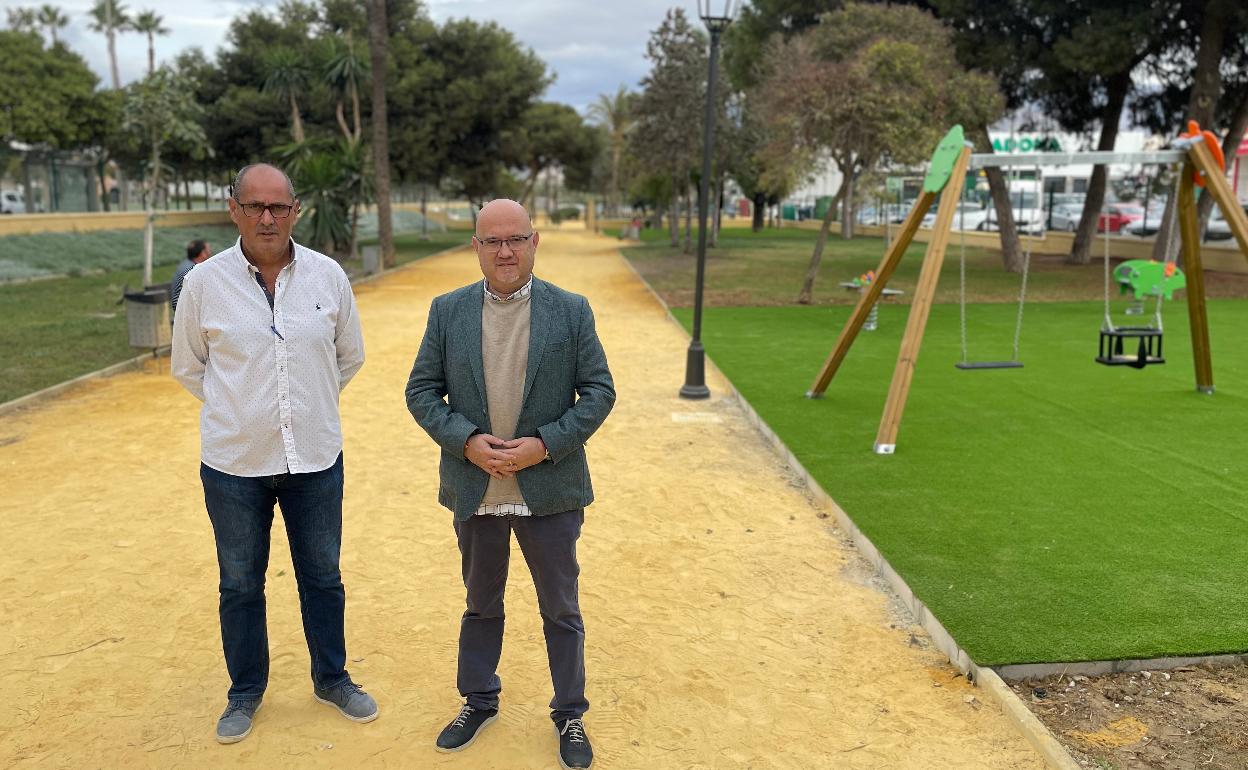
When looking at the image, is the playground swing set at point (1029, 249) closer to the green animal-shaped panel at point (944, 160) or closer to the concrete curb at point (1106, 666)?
the green animal-shaped panel at point (944, 160)

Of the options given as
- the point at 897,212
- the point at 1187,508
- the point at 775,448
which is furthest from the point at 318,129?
the point at 1187,508

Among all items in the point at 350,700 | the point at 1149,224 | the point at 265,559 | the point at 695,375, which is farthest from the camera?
the point at 1149,224

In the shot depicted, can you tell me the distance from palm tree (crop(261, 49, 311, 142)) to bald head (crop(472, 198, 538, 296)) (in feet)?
105

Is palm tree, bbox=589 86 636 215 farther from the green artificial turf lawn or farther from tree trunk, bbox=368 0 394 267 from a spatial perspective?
the green artificial turf lawn

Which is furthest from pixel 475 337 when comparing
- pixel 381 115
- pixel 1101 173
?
pixel 1101 173

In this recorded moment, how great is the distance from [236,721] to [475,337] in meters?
1.76

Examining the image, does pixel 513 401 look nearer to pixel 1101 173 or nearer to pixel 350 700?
pixel 350 700

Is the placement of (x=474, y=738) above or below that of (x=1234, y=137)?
below

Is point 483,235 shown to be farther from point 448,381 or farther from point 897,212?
point 897,212

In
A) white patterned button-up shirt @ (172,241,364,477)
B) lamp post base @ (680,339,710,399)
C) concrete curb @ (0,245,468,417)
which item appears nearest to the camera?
white patterned button-up shirt @ (172,241,364,477)

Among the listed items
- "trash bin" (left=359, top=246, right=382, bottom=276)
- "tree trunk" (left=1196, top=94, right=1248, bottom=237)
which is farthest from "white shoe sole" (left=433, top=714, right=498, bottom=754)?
"trash bin" (left=359, top=246, right=382, bottom=276)

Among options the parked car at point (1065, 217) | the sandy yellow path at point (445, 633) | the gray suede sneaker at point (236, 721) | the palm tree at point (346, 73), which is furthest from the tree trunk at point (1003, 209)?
the gray suede sneaker at point (236, 721)

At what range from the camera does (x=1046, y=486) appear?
263 inches

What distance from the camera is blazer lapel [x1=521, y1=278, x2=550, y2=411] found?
311 cm
